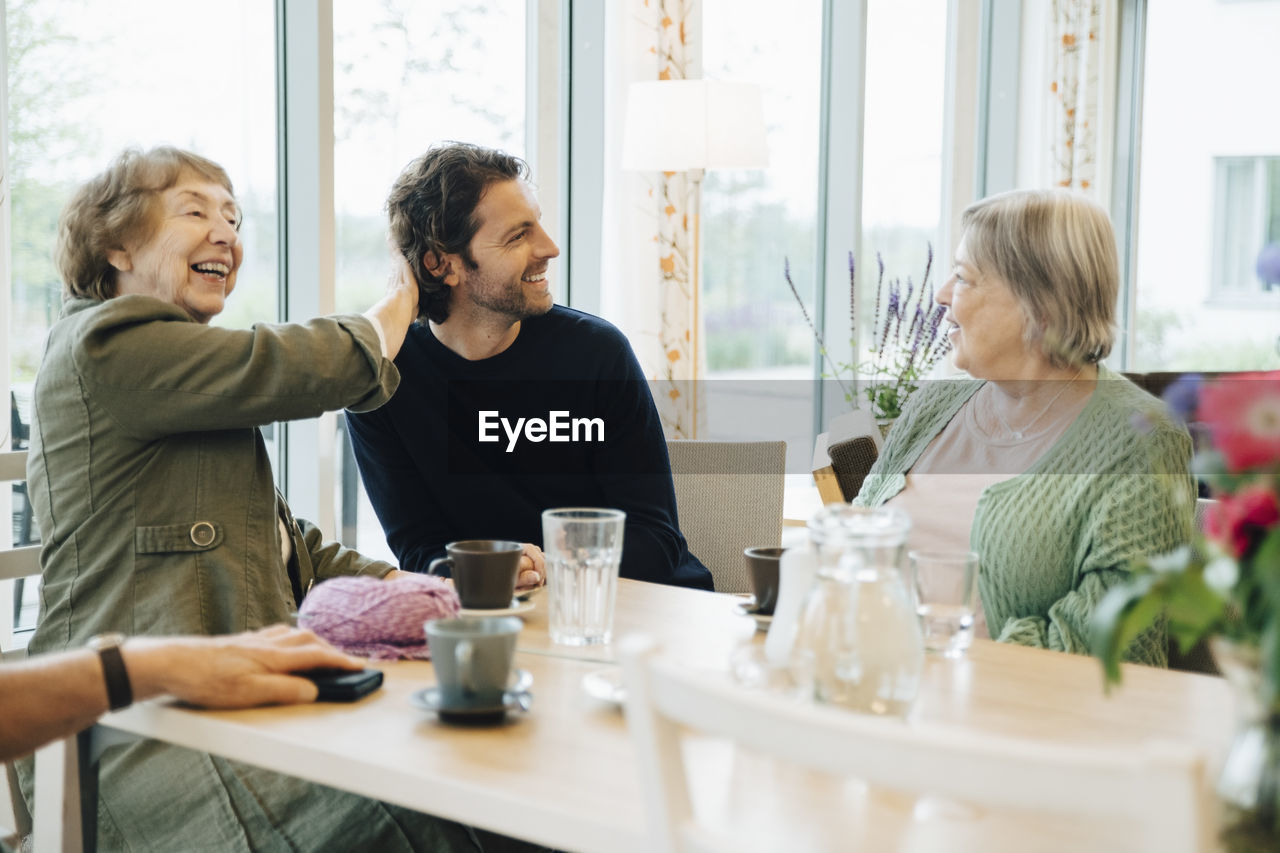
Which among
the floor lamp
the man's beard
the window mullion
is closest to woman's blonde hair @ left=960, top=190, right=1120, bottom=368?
the man's beard

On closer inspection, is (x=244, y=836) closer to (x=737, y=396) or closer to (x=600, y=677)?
(x=600, y=677)

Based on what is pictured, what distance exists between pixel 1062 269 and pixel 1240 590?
1.31 metres

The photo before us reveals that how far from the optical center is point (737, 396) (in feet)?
14.6

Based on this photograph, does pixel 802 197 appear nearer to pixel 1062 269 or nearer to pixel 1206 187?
pixel 1206 187

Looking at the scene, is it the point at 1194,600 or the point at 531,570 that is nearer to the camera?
the point at 1194,600

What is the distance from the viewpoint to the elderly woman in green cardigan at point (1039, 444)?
165cm

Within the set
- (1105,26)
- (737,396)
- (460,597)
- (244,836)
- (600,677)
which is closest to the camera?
(600,677)

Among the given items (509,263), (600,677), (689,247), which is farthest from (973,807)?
(689,247)

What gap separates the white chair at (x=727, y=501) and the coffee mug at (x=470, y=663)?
147 cm

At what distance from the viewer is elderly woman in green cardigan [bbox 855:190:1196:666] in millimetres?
1649

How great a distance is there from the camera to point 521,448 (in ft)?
7.06

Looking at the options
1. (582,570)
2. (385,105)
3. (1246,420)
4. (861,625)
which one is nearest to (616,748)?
(861,625)

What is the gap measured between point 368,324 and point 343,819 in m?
0.63

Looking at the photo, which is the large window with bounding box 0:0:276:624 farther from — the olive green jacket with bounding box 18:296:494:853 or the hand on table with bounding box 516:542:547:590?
the hand on table with bounding box 516:542:547:590
